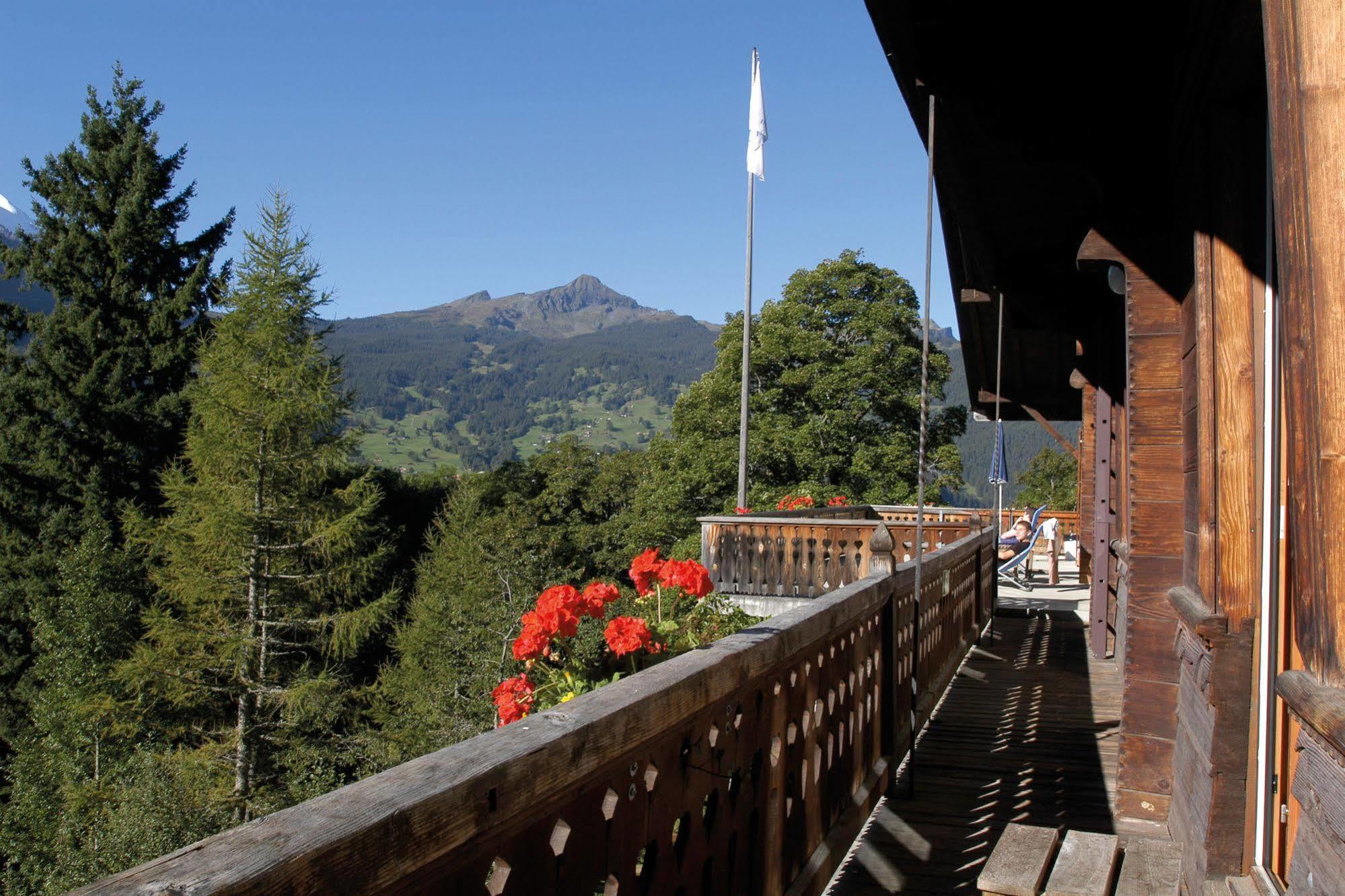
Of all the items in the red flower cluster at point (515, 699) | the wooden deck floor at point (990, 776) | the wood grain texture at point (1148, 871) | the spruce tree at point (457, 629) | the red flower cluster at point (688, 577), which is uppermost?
the red flower cluster at point (688, 577)

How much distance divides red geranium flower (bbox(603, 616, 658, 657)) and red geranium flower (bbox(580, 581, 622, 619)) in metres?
0.39

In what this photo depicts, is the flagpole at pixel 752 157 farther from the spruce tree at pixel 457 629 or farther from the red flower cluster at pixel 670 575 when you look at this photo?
the red flower cluster at pixel 670 575

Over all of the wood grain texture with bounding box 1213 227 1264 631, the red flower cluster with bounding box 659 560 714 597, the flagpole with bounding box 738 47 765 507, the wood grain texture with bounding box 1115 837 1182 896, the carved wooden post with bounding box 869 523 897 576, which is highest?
the flagpole with bounding box 738 47 765 507

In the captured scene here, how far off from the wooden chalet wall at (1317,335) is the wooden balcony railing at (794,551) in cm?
1199

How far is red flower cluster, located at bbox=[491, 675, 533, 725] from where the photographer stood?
14.6 ft

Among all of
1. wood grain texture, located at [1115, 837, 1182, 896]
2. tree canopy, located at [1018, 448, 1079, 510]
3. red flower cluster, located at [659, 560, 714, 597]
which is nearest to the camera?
wood grain texture, located at [1115, 837, 1182, 896]

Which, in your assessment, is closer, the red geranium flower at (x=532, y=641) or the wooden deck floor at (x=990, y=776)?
the wooden deck floor at (x=990, y=776)

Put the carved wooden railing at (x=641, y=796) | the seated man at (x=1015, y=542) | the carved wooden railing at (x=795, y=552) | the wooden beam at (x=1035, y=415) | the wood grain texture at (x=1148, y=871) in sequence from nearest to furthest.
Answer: the carved wooden railing at (x=641, y=796), the wood grain texture at (x=1148, y=871), the wooden beam at (x=1035, y=415), the carved wooden railing at (x=795, y=552), the seated man at (x=1015, y=542)

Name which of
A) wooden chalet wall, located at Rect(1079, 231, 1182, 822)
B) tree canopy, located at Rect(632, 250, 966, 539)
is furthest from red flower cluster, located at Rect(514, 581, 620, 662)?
tree canopy, located at Rect(632, 250, 966, 539)

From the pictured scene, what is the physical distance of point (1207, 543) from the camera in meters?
3.16

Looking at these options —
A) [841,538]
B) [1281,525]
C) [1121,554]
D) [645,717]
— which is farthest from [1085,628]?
[645,717]

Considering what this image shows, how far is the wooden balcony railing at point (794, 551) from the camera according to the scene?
13672 millimetres

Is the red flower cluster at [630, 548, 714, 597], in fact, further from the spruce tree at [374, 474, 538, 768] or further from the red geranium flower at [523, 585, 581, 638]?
the spruce tree at [374, 474, 538, 768]

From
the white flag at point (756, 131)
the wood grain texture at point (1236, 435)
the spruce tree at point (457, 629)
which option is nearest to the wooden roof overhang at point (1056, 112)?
the wood grain texture at point (1236, 435)
